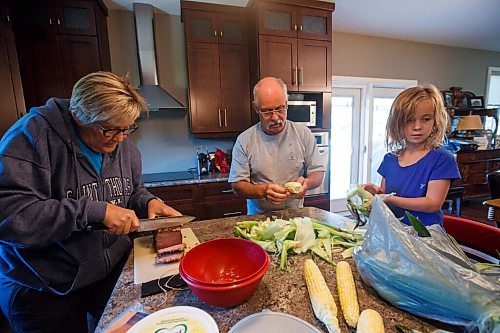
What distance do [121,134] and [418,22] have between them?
392 cm

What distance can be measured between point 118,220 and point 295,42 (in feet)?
8.57

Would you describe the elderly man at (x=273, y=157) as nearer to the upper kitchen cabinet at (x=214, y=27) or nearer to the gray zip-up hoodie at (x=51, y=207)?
the gray zip-up hoodie at (x=51, y=207)

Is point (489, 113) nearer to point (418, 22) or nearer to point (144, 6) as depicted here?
point (418, 22)

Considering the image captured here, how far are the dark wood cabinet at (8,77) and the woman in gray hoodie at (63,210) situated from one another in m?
1.38

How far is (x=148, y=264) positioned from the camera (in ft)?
2.89

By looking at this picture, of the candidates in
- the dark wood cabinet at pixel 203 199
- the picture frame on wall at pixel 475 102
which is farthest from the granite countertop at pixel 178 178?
the picture frame on wall at pixel 475 102

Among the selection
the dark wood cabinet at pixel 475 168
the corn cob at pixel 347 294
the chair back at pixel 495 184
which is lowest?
the dark wood cabinet at pixel 475 168

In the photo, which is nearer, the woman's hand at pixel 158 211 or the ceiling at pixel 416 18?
the woman's hand at pixel 158 211

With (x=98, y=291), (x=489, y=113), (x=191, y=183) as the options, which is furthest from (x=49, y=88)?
(x=489, y=113)

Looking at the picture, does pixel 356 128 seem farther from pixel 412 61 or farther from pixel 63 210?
pixel 63 210

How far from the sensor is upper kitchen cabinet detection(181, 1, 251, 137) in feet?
8.62

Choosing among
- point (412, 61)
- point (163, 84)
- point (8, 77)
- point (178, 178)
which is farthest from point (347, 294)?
point (412, 61)

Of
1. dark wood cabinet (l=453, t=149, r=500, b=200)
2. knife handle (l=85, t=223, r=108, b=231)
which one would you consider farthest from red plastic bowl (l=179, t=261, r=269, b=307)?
dark wood cabinet (l=453, t=149, r=500, b=200)

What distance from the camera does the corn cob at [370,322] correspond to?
537mm
